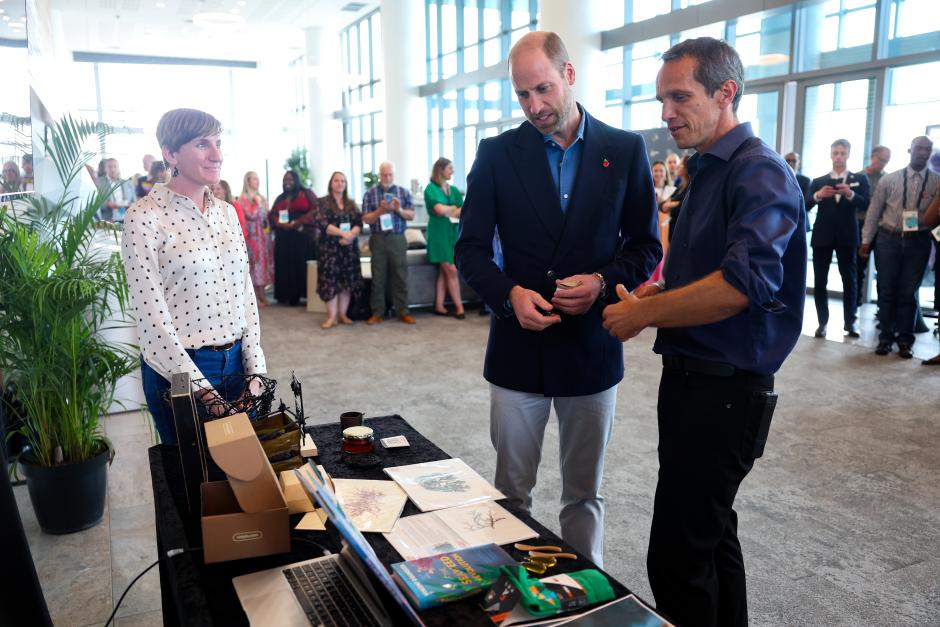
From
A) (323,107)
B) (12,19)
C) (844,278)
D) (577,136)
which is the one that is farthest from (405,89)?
(577,136)

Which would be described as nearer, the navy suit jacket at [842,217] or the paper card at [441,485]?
the paper card at [441,485]

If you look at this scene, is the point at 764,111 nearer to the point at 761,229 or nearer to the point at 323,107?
the point at 761,229

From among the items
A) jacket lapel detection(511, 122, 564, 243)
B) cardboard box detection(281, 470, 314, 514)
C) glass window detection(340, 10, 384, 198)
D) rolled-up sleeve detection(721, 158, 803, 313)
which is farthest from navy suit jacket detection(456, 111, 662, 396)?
glass window detection(340, 10, 384, 198)

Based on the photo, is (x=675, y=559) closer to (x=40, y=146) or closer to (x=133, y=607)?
(x=133, y=607)

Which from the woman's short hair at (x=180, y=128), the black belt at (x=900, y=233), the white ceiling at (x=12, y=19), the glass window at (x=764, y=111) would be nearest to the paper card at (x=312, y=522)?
the woman's short hair at (x=180, y=128)

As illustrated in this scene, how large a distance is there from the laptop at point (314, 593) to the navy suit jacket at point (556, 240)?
84cm

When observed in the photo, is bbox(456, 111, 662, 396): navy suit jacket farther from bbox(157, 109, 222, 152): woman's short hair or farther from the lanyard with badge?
the lanyard with badge

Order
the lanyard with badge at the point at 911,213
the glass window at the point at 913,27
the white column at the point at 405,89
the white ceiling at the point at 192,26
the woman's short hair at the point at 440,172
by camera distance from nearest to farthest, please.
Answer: the lanyard with badge at the point at 911,213
the glass window at the point at 913,27
the woman's short hair at the point at 440,172
the white column at the point at 405,89
the white ceiling at the point at 192,26

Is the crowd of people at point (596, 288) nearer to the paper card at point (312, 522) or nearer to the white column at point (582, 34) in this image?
the paper card at point (312, 522)

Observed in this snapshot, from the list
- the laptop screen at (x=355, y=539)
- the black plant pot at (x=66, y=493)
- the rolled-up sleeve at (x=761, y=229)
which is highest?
the rolled-up sleeve at (x=761, y=229)

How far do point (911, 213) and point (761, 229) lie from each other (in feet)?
16.0

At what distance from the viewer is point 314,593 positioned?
3.93 feet

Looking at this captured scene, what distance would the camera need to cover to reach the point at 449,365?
17.9ft

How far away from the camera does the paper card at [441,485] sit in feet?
5.03
